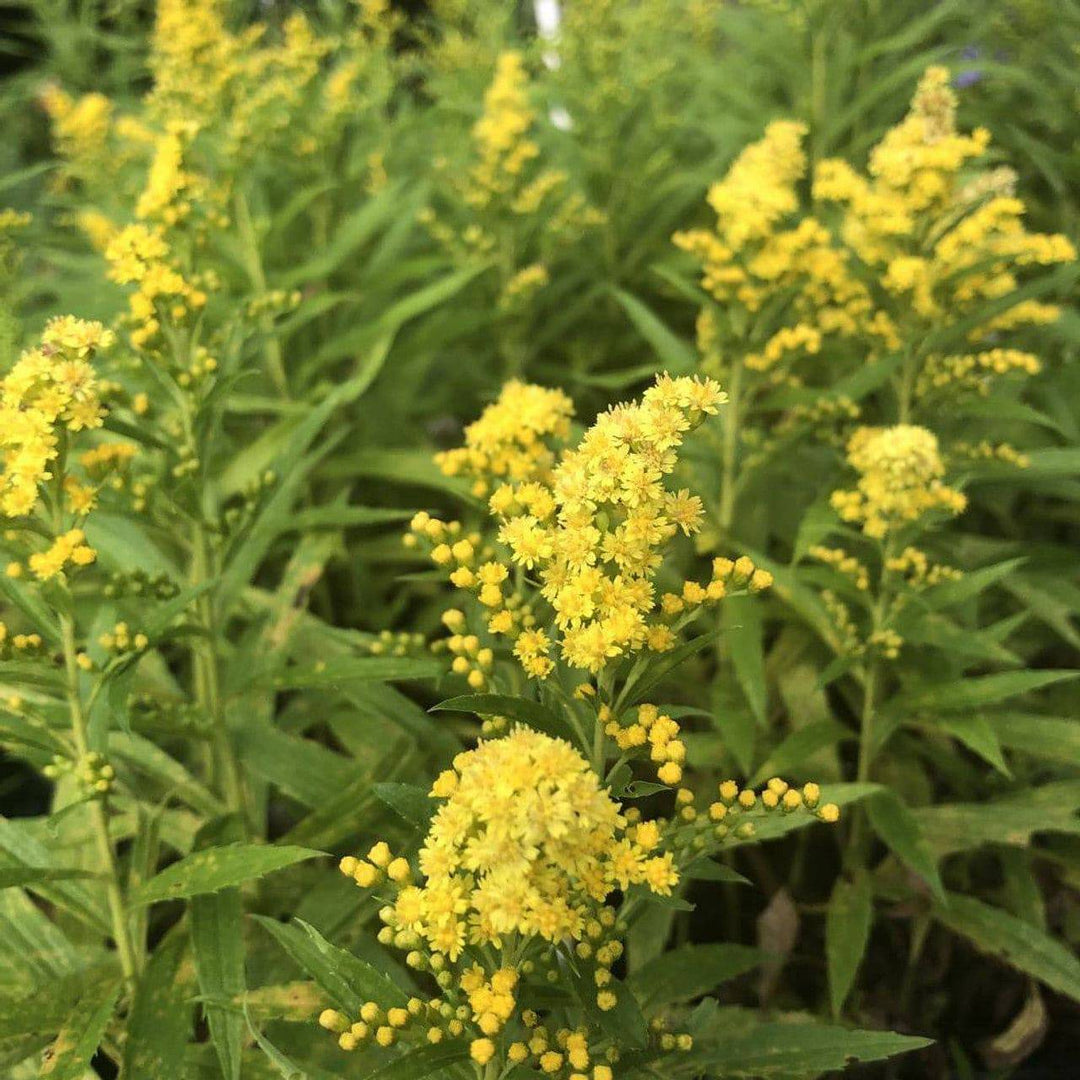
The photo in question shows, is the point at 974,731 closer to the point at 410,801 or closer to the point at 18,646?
the point at 410,801

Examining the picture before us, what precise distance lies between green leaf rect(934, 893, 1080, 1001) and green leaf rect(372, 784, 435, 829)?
1.06 meters

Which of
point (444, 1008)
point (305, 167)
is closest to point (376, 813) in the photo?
point (444, 1008)

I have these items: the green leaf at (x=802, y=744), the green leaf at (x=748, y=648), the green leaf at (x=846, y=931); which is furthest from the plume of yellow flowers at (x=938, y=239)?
the green leaf at (x=846, y=931)

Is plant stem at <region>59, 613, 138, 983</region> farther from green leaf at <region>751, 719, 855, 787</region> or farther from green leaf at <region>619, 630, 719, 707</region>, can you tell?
green leaf at <region>751, 719, 855, 787</region>

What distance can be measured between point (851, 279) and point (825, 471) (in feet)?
1.46

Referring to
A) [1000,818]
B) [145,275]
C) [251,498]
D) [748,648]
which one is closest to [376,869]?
[251,498]

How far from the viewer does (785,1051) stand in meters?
1.40

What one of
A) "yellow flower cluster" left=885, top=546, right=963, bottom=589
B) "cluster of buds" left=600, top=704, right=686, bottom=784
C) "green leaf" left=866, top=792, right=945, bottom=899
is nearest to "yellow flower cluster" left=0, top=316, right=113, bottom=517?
"cluster of buds" left=600, top=704, right=686, bottom=784

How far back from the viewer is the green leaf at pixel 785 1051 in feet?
4.43

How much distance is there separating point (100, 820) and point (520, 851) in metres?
0.83

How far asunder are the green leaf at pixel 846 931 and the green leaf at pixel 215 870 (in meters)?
0.94

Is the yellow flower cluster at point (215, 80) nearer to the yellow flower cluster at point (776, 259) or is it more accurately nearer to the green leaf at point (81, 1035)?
the yellow flower cluster at point (776, 259)

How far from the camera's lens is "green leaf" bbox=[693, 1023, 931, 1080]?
1.35 metres

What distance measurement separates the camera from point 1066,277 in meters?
2.16
